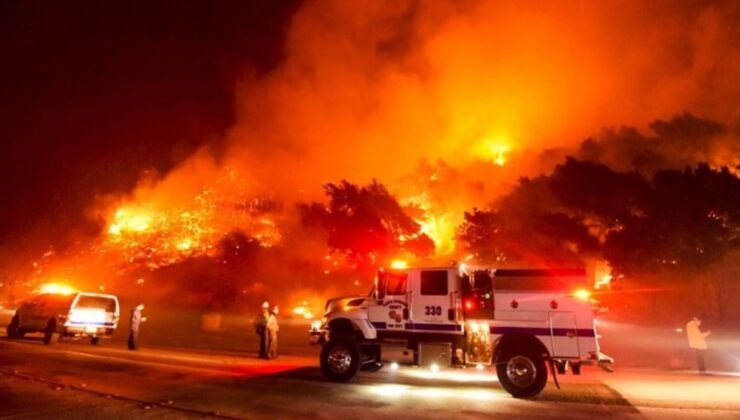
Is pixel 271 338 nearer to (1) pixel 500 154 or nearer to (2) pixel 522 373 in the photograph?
(2) pixel 522 373

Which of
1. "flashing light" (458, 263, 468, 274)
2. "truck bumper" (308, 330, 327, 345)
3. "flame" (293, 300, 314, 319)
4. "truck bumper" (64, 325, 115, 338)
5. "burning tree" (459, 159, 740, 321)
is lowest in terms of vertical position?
"truck bumper" (308, 330, 327, 345)

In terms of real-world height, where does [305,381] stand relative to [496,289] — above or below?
below

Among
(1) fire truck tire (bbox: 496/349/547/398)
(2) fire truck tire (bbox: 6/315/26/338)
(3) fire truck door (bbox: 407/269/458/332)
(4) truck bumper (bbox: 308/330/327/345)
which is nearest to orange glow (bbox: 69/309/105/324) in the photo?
(2) fire truck tire (bbox: 6/315/26/338)

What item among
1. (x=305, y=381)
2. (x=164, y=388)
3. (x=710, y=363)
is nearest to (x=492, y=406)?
(x=305, y=381)

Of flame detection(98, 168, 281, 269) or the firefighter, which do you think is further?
flame detection(98, 168, 281, 269)

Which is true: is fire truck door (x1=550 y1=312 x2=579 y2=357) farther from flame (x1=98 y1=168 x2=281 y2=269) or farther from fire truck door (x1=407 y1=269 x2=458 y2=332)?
flame (x1=98 y1=168 x2=281 y2=269)

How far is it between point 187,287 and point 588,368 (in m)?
24.4

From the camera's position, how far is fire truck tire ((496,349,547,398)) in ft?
33.1

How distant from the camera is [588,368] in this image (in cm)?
1398

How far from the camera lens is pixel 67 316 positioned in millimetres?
18000

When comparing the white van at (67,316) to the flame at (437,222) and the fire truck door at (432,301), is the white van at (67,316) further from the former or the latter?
the flame at (437,222)

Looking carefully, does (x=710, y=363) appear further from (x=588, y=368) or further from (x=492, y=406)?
(x=492, y=406)

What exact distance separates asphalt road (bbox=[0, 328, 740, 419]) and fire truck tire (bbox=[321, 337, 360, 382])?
0.84ft

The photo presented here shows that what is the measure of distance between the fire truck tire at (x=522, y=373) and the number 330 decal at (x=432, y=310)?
5.00ft
